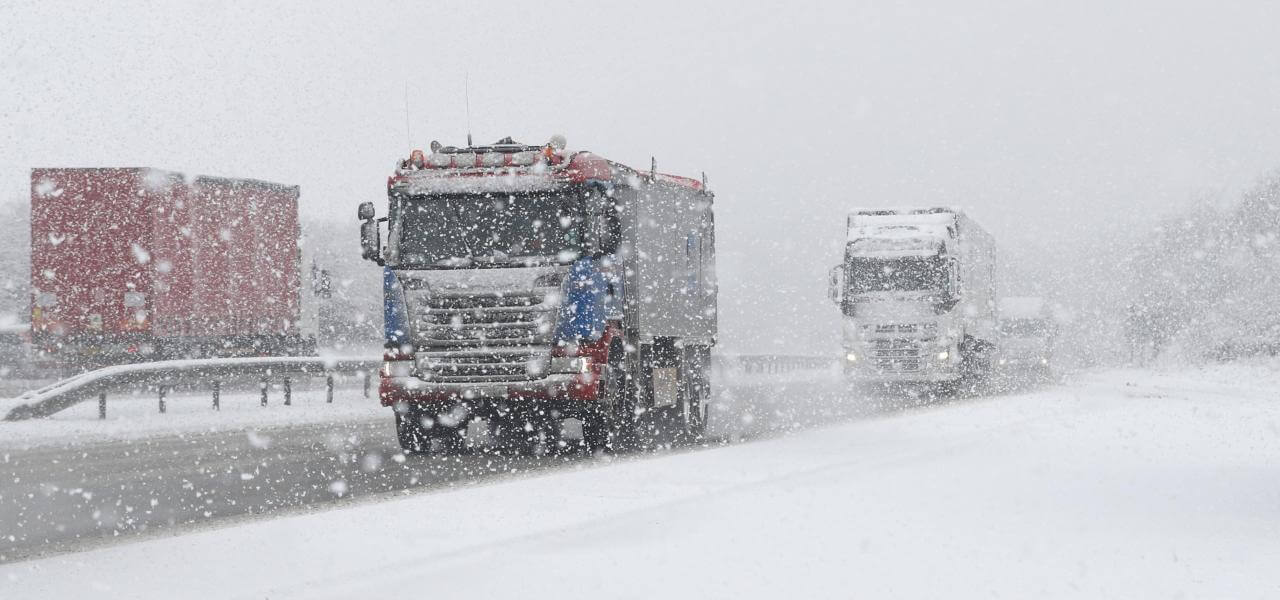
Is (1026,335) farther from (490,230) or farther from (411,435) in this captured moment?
(490,230)

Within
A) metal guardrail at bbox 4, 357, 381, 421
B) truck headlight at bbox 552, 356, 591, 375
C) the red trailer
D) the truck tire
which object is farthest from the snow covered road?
the red trailer

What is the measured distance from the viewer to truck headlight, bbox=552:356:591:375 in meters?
14.5

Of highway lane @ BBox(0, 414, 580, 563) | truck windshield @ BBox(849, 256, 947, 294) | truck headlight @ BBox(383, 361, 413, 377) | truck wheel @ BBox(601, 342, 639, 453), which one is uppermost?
truck windshield @ BBox(849, 256, 947, 294)

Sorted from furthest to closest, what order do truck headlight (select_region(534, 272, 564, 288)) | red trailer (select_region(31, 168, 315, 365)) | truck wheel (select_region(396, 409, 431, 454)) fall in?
red trailer (select_region(31, 168, 315, 365))
truck wheel (select_region(396, 409, 431, 454))
truck headlight (select_region(534, 272, 564, 288))

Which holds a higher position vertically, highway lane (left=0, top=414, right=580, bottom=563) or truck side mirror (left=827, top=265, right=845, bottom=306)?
truck side mirror (left=827, top=265, right=845, bottom=306)

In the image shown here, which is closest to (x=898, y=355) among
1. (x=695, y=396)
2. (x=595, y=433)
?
(x=695, y=396)

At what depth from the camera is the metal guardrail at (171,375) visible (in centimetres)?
1986

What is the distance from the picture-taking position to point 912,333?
27.6m

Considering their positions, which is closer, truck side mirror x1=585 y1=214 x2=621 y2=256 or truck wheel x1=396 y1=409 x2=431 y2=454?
truck side mirror x1=585 y1=214 x2=621 y2=256

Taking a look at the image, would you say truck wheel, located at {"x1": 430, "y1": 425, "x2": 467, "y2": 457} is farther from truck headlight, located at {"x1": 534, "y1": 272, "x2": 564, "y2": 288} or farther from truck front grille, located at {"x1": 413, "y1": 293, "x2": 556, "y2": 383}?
truck headlight, located at {"x1": 534, "y1": 272, "x2": 564, "y2": 288}

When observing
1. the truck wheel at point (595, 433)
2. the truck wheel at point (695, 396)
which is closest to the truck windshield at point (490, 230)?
the truck wheel at point (595, 433)

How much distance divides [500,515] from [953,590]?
3.61 meters

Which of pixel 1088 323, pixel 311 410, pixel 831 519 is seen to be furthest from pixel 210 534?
pixel 1088 323

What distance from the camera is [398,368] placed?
1483 cm
